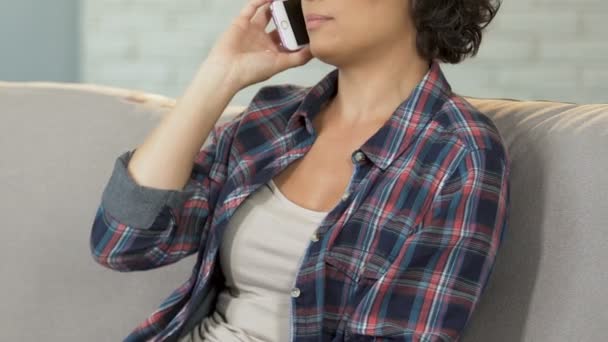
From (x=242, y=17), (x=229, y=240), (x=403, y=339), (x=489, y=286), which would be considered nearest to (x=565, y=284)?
(x=489, y=286)

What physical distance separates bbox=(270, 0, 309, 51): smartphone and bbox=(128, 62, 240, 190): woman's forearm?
4.5 inches

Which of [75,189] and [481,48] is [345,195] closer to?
[75,189]

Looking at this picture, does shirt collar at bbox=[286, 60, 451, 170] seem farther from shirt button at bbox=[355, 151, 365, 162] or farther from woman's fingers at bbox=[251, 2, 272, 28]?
woman's fingers at bbox=[251, 2, 272, 28]

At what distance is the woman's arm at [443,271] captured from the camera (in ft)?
3.60

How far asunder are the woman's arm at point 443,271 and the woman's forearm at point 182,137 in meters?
0.33

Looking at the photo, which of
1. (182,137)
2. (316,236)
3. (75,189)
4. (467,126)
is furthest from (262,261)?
(75,189)

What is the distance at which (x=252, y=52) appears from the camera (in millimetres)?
1412

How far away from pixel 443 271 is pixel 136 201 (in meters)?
0.42

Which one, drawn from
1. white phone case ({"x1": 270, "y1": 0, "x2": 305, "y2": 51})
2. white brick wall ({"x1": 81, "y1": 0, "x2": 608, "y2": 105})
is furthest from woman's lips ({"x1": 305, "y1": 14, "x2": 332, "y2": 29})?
white brick wall ({"x1": 81, "y1": 0, "x2": 608, "y2": 105})

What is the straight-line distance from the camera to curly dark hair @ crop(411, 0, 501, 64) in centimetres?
130

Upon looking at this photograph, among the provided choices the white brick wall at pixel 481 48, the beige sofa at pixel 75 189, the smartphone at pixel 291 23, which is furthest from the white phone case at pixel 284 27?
the white brick wall at pixel 481 48

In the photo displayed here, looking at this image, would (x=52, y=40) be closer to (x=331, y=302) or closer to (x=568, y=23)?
(x=568, y=23)

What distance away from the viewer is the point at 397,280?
1.12m

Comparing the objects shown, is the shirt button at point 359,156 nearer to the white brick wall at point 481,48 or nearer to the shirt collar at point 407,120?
the shirt collar at point 407,120
